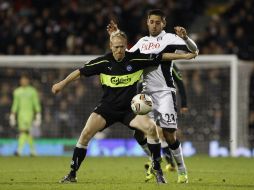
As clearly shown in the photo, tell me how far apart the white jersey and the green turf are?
1.37m

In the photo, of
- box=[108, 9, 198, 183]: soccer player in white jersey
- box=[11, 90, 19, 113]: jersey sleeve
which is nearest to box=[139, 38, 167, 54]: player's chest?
box=[108, 9, 198, 183]: soccer player in white jersey

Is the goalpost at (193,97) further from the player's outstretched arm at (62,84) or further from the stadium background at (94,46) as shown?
the player's outstretched arm at (62,84)

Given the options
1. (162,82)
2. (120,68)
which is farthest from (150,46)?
(120,68)

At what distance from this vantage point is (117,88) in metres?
11.0

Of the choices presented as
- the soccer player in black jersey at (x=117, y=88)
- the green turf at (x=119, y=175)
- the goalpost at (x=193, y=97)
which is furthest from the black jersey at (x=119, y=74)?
the goalpost at (x=193, y=97)

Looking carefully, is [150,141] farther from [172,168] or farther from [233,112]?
[233,112]

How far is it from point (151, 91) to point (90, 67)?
1.20m

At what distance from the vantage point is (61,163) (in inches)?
660

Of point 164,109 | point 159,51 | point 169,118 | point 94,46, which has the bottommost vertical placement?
point 169,118

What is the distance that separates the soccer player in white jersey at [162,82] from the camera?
37.3 ft

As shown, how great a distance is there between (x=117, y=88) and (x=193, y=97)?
1055 cm

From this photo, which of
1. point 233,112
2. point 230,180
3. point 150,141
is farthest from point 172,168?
point 233,112

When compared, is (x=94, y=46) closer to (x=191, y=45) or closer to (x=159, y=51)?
(x=159, y=51)

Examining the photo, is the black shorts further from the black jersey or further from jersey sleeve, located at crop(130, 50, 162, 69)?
jersey sleeve, located at crop(130, 50, 162, 69)
